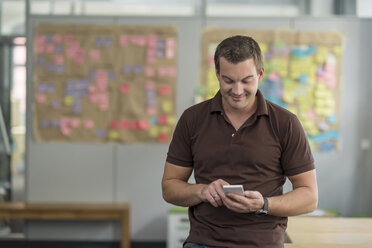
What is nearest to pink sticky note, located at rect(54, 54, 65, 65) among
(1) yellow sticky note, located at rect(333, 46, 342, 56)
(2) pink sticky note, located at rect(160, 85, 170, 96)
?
(2) pink sticky note, located at rect(160, 85, 170, 96)

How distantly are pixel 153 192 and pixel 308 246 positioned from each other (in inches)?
110

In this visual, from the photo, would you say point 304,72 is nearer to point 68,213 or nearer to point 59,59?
point 59,59

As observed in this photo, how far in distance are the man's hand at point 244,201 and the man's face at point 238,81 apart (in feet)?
1.09

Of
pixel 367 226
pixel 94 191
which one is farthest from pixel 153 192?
pixel 367 226

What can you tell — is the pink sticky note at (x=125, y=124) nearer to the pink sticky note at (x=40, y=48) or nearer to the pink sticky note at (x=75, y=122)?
the pink sticky note at (x=75, y=122)

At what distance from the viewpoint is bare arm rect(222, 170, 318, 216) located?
2006 mm

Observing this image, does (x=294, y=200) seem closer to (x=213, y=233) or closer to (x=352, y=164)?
(x=213, y=233)

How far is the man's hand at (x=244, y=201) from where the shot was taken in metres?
1.99

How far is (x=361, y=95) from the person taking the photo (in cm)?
497

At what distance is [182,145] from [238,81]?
1.24 ft

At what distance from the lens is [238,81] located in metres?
2.05

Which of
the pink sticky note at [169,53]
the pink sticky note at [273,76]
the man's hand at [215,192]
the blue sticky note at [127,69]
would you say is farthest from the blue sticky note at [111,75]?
the man's hand at [215,192]

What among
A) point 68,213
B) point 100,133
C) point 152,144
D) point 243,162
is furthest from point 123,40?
point 243,162

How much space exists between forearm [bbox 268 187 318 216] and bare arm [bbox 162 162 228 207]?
0.20m
